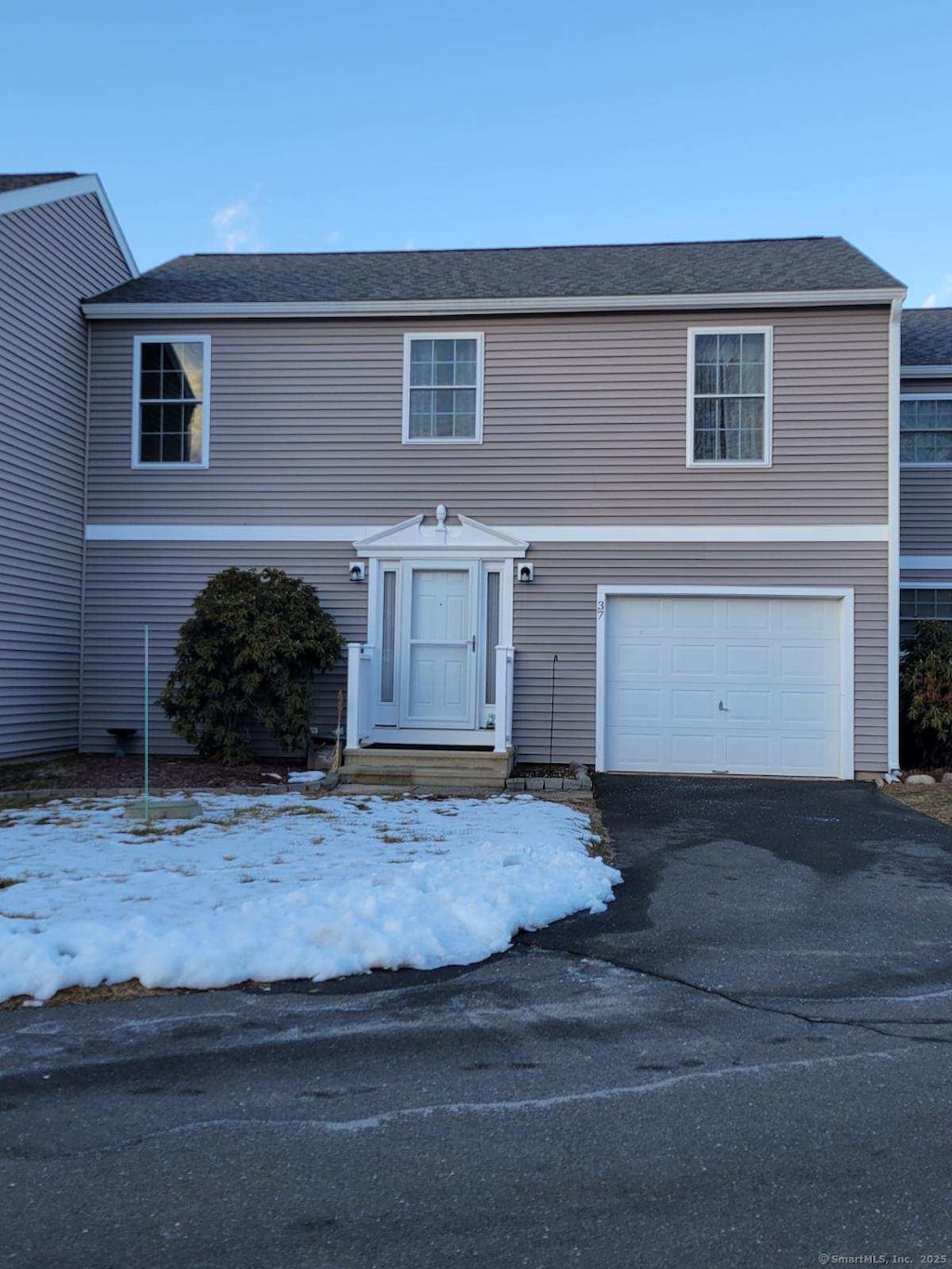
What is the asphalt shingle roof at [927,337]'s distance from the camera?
47.8 ft

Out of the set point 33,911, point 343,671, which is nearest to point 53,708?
point 343,671

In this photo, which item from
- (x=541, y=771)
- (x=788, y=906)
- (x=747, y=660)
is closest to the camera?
(x=788, y=906)

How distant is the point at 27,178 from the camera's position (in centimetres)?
1234

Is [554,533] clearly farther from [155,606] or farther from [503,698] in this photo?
[155,606]

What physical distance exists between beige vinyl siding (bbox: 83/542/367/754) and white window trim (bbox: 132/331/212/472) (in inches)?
36.7

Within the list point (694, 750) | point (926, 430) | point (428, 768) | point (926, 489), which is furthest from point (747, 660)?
point (926, 430)

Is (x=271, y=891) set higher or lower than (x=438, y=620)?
lower

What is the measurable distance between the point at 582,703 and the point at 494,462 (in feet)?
9.71

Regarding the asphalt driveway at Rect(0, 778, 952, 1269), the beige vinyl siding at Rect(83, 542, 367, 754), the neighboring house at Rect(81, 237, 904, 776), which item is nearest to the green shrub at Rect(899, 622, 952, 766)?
the neighboring house at Rect(81, 237, 904, 776)

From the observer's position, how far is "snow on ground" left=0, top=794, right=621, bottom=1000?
15.8 ft

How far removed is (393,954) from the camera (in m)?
4.99

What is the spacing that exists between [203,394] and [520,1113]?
10.7 m

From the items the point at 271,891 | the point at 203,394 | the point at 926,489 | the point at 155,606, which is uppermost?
the point at 203,394

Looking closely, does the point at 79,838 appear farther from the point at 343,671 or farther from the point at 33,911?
the point at 343,671
